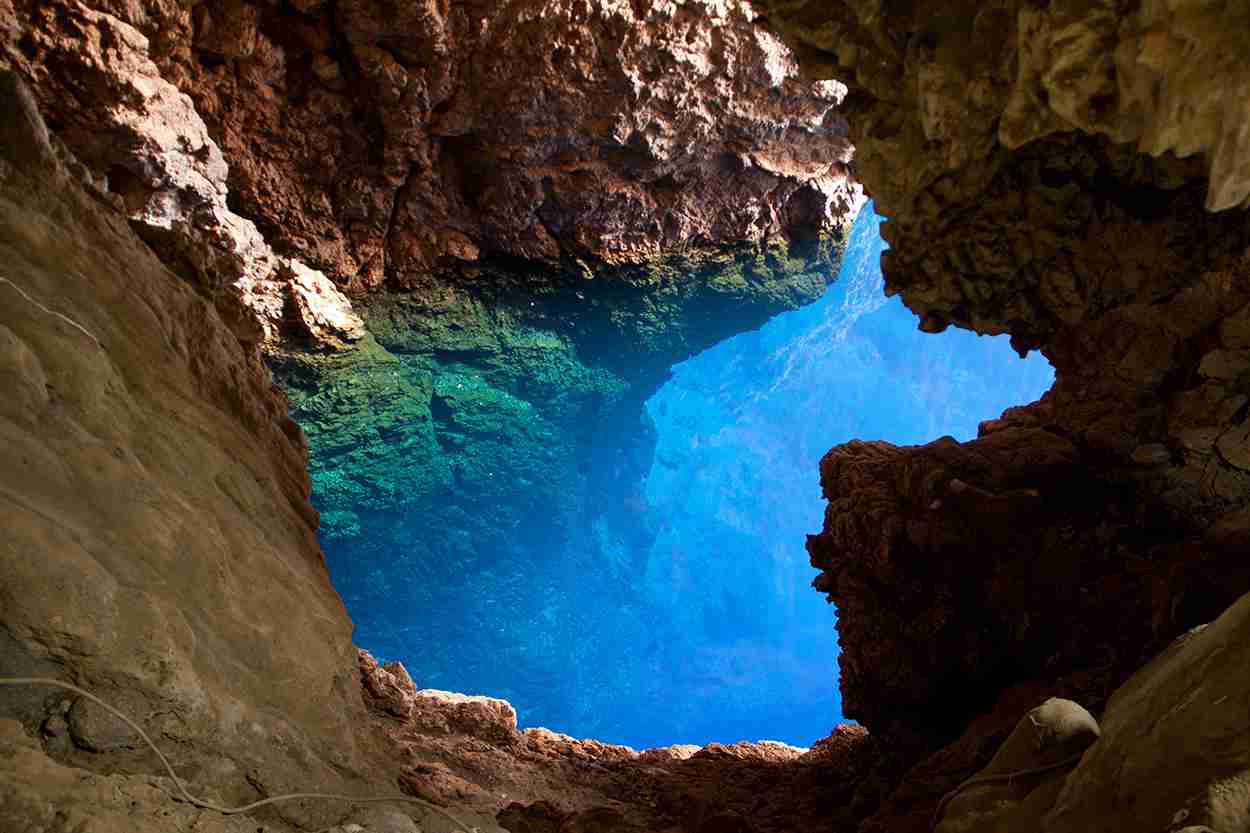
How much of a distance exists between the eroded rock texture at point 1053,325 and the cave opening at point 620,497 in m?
7.23

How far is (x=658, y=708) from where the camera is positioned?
3036 cm

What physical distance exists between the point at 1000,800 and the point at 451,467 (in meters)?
11.8

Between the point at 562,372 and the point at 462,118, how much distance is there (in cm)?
505

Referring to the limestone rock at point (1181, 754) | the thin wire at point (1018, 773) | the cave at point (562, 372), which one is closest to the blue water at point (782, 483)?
the cave at point (562, 372)

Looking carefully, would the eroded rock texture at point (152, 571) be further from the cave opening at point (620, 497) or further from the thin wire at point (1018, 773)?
the cave opening at point (620, 497)

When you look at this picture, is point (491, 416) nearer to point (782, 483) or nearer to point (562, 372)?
point (562, 372)

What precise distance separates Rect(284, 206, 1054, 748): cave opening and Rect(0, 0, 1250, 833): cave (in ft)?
0.58

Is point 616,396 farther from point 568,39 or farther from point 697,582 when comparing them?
point 697,582

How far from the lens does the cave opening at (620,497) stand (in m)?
12.4

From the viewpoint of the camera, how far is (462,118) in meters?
9.34

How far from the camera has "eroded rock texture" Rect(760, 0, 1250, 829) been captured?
2346 mm

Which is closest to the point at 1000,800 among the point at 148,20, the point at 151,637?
the point at 151,637

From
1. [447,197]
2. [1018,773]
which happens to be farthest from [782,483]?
[1018,773]

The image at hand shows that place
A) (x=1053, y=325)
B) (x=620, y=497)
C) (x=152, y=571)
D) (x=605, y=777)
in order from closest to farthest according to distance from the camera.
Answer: (x=152, y=571)
(x=1053, y=325)
(x=605, y=777)
(x=620, y=497)
